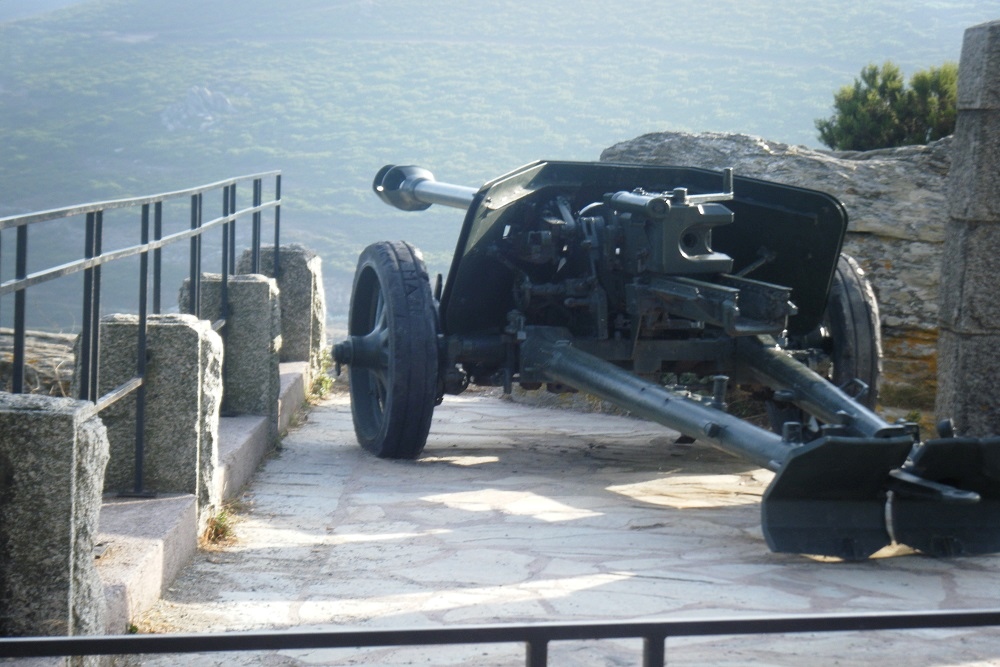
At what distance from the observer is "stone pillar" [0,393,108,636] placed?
9.00 ft

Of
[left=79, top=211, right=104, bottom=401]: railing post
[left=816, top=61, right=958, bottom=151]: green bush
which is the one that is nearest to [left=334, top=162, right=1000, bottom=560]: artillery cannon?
[left=79, top=211, right=104, bottom=401]: railing post

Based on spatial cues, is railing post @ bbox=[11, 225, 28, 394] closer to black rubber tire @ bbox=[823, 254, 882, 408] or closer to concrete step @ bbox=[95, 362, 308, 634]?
concrete step @ bbox=[95, 362, 308, 634]

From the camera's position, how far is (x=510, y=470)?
6.27m

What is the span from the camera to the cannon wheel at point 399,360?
6.09 meters

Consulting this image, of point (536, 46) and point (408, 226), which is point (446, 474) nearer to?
point (408, 226)

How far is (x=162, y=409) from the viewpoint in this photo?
430 centimetres

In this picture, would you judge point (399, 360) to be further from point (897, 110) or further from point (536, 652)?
point (897, 110)

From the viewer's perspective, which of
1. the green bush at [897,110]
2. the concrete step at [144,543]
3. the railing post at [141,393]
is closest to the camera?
the concrete step at [144,543]

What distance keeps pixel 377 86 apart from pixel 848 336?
43461 millimetres

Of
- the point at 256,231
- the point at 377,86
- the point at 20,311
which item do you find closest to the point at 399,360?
the point at 256,231

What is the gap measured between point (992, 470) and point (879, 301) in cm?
371

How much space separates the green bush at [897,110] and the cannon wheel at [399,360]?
5.22m

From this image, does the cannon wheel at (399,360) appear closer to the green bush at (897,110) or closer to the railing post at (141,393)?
the railing post at (141,393)

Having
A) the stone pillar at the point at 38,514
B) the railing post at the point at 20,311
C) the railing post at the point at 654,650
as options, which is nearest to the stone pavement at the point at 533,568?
the stone pillar at the point at 38,514
